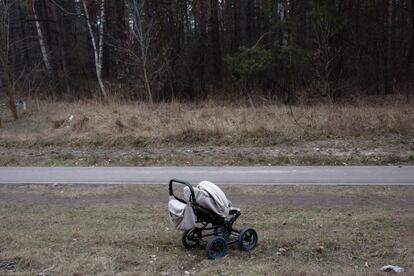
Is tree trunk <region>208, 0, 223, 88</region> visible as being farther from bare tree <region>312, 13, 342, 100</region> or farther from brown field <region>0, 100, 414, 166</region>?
brown field <region>0, 100, 414, 166</region>

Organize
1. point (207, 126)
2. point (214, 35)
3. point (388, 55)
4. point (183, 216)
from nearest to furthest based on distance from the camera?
point (183, 216) → point (207, 126) → point (388, 55) → point (214, 35)

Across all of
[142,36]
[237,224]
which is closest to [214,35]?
[142,36]

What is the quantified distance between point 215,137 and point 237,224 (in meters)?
8.46

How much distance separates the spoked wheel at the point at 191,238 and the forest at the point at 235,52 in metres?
17.1

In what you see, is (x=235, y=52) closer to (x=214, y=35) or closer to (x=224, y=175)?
(x=214, y=35)

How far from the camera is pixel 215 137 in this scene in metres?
15.8

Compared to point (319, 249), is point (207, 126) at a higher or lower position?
higher

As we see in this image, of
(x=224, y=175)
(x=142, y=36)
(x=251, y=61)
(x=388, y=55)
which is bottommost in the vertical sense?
(x=224, y=175)

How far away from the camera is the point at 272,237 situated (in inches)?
265

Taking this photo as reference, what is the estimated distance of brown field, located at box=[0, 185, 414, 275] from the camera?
18.9ft

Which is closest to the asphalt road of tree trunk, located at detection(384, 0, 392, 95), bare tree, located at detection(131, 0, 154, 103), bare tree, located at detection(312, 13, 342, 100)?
bare tree, located at detection(131, 0, 154, 103)

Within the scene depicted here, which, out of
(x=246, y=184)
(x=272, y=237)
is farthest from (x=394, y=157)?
(x=272, y=237)

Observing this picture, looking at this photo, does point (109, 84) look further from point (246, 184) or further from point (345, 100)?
point (246, 184)

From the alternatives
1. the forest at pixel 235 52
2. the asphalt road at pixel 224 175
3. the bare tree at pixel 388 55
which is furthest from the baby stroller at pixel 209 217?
the bare tree at pixel 388 55
